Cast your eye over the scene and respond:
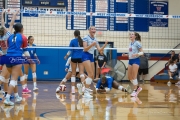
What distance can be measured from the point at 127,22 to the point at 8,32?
1061cm

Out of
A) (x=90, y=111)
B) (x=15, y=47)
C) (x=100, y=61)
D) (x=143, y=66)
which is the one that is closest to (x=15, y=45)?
(x=15, y=47)

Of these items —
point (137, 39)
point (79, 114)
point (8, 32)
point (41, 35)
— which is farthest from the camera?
point (41, 35)

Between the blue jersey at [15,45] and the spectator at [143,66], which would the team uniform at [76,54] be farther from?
the spectator at [143,66]

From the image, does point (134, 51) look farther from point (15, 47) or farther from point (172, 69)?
point (172, 69)

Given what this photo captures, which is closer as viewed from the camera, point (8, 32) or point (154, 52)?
point (8, 32)

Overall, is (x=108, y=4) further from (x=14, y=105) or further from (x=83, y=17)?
(x=14, y=105)

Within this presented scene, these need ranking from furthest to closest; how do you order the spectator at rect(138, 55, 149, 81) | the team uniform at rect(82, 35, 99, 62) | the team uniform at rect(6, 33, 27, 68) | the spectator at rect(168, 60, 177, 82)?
the spectator at rect(138, 55, 149, 81), the spectator at rect(168, 60, 177, 82), the team uniform at rect(82, 35, 99, 62), the team uniform at rect(6, 33, 27, 68)

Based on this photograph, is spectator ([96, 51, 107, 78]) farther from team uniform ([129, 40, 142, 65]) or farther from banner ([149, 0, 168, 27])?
team uniform ([129, 40, 142, 65])

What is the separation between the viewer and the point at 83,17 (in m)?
18.0

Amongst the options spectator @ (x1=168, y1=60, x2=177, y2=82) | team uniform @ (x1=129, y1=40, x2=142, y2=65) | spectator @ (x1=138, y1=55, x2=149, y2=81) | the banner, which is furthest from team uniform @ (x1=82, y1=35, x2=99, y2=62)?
the banner

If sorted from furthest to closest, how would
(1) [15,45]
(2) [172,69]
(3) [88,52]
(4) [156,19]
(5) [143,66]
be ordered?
(4) [156,19] < (5) [143,66] < (2) [172,69] < (3) [88,52] < (1) [15,45]

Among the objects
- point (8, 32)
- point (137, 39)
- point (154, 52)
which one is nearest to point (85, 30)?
point (154, 52)

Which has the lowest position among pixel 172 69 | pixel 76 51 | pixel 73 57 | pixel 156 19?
pixel 172 69

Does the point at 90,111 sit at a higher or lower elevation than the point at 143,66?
higher
